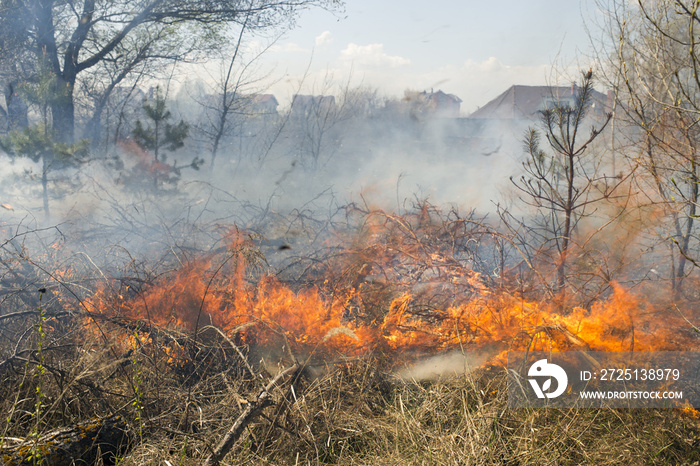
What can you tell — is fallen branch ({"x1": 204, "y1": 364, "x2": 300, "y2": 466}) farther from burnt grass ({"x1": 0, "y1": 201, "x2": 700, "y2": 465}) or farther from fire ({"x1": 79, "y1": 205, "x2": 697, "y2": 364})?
fire ({"x1": 79, "y1": 205, "x2": 697, "y2": 364})

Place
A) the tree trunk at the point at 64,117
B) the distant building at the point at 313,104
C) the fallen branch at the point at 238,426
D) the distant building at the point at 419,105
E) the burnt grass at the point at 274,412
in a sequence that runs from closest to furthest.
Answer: the fallen branch at the point at 238,426, the burnt grass at the point at 274,412, the tree trunk at the point at 64,117, the distant building at the point at 313,104, the distant building at the point at 419,105

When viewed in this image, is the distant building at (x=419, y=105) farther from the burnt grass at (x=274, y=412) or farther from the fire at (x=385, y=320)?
the burnt grass at (x=274, y=412)

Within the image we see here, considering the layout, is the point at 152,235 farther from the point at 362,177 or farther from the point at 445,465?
the point at 362,177

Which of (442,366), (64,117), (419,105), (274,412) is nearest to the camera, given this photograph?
(274,412)

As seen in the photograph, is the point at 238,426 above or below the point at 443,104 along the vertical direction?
below

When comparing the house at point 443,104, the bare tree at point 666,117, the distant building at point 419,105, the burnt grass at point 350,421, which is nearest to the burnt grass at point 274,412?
the burnt grass at point 350,421

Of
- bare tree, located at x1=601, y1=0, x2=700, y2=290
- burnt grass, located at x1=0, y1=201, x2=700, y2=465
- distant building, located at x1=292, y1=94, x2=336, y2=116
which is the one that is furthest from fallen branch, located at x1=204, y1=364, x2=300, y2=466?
distant building, located at x1=292, y1=94, x2=336, y2=116

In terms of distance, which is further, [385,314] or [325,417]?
[385,314]

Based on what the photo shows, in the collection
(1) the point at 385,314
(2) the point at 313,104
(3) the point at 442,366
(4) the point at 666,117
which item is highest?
(2) the point at 313,104

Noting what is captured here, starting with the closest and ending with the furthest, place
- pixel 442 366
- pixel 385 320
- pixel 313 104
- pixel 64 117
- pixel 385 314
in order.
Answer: pixel 442 366 < pixel 385 320 < pixel 385 314 < pixel 64 117 < pixel 313 104

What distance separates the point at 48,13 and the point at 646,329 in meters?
10.3

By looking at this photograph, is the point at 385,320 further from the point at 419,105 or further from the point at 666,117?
the point at 419,105

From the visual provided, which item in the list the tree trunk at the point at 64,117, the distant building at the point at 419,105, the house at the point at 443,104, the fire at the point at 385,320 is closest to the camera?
the fire at the point at 385,320

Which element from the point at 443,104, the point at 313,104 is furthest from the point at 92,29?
the point at 443,104
